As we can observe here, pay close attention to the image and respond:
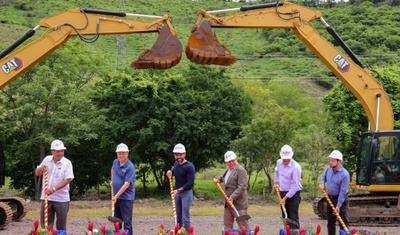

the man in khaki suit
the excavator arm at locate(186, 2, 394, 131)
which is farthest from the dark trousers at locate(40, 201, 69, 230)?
the excavator arm at locate(186, 2, 394, 131)

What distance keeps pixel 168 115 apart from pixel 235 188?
42.1 feet

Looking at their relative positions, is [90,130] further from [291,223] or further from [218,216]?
[291,223]

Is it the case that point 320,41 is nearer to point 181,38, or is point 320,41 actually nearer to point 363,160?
point 363,160

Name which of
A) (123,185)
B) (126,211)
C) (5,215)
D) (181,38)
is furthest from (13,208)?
(181,38)

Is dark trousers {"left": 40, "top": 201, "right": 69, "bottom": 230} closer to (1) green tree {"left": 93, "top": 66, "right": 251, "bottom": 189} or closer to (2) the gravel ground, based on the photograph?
(2) the gravel ground

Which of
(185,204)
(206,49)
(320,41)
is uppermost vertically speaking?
(320,41)

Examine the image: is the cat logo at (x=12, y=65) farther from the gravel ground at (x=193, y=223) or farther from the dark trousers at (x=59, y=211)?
the dark trousers at (x=59, y=211)

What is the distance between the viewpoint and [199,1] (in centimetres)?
10725

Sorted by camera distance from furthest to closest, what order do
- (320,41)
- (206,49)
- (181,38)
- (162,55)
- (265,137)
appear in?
(181,38) → (265,137) → (320,41) → (206,49) → (162,55)

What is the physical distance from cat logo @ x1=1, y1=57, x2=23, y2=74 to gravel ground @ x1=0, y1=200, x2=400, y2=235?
350 centimetres

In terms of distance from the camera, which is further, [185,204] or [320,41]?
[320,41]

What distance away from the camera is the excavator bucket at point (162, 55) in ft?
46.6

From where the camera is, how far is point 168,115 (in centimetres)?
2491

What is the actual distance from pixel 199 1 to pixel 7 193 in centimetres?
8262
